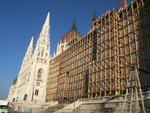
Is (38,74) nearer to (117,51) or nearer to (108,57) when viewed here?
(108,57)

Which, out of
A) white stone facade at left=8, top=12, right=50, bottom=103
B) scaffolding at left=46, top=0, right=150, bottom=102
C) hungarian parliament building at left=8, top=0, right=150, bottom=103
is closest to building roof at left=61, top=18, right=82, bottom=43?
white stone facade at left=8, top=12, right=50, bottom=103

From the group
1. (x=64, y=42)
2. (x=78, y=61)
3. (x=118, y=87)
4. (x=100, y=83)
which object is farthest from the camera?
(x=64, y=42)

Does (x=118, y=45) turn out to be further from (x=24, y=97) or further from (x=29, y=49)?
(x=29, y=49)

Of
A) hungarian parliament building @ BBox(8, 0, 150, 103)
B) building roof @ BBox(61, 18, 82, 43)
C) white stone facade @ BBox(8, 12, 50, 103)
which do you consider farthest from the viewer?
building roof @ BBox(61, 18, 82, 43)

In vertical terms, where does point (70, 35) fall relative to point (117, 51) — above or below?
above

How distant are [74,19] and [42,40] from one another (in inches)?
1732

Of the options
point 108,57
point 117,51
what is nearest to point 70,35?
point 108,57

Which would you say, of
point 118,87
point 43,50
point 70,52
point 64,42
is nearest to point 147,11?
point 118,87

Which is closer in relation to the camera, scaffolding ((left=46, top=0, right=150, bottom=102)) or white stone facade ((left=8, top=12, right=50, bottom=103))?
scaffolding ((left=46, top=0, right=150, bottom=102))

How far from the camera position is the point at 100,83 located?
142ft

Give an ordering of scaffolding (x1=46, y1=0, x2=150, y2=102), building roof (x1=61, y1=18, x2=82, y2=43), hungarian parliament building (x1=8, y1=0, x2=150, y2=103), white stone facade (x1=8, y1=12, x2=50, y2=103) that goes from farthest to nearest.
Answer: building roof (x1=61, y1=18, x2=82, y2=43) < white stone facade (x1=8, y1=12, x2=50, y2=103) < hungarian parliament building (x1=8, y1=0, x2=150, y2=103) < scaffolding (x1=46, y1=0, x2=150, y2=102)

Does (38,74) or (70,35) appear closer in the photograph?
(38,74)

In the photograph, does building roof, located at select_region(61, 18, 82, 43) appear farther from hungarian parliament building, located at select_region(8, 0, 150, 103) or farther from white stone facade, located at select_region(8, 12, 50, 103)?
hungarian parliament building, located at select_region(8, 0, 150, 103)

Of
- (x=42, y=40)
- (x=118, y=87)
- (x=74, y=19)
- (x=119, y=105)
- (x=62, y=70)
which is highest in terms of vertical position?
(x=74, y=19)
